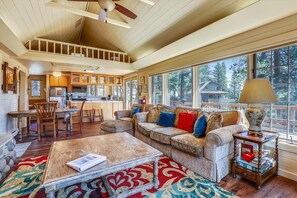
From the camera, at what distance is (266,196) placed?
5.61 feet

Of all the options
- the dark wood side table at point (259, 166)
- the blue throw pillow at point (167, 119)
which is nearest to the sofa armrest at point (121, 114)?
the blue throw pillow at point (167, 119)

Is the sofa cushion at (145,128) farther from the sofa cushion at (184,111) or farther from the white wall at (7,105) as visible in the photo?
the white wall at (7,105)

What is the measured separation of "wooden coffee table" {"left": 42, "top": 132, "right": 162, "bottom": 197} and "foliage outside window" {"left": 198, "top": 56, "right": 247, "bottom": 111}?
77.9 inches

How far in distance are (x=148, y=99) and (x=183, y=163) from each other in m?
3.28

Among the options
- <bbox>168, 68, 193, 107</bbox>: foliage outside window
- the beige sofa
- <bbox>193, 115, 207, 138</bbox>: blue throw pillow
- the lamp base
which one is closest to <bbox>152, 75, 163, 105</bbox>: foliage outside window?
<bbox>168, 68, 193, 107</bbox>: foliage outside window

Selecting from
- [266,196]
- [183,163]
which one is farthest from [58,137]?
[266,196]

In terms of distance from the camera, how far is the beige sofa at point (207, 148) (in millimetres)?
1959

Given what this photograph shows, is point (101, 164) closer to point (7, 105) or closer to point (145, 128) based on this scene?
point (145, 128)

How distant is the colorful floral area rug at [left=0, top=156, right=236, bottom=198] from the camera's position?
1.71 metres

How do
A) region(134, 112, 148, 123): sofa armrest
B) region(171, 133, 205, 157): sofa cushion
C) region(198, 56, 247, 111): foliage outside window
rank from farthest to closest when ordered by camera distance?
region(134, 112, 148, 123): sofa armrest, region(198, 56, 247, 111): foliage outside window, region(171, 133, 205, 157): sofa cushion

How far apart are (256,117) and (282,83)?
0.79m

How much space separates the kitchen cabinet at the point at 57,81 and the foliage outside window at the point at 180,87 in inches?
214

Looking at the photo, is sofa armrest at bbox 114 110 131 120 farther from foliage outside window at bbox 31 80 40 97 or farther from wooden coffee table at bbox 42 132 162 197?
foliage outside window at bbox 31 80 40 97

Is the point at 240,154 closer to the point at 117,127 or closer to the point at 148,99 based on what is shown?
the point at 117,127
